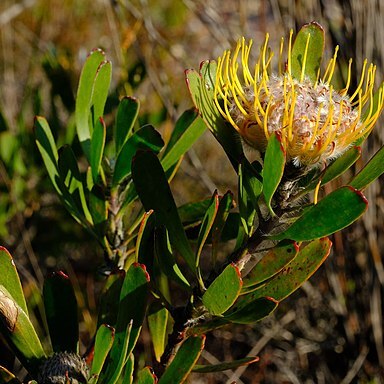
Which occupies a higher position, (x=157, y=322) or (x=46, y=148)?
(x=46, y=148)

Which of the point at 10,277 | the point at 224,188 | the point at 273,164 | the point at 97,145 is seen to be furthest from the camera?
the point at 224,188

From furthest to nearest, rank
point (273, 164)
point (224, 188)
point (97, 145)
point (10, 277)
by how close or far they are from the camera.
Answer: point (224, 188) → point (97, 145) → point (10, 277) → point (273, 164)

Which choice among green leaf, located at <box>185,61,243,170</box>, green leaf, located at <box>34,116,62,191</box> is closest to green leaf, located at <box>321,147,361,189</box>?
green leaf, located at <box>185,61,243,170</box>

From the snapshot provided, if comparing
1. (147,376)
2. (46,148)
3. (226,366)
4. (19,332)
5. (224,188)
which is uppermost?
(46,148)

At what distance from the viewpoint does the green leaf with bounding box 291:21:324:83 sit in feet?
2.60

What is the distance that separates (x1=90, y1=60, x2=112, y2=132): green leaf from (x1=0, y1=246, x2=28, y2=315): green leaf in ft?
0.81

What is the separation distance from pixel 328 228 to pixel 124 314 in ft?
0.89

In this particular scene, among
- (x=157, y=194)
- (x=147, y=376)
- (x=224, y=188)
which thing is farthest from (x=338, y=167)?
(x=224, y=188)

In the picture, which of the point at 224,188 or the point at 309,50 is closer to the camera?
the point at 309,50

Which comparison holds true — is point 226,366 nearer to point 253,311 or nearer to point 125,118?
point 253,311

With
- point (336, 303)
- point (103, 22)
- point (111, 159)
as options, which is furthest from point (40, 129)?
point (103, 22)

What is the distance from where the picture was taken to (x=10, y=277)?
72cm

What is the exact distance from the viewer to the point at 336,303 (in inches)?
63.5

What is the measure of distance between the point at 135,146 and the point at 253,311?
0.29m
